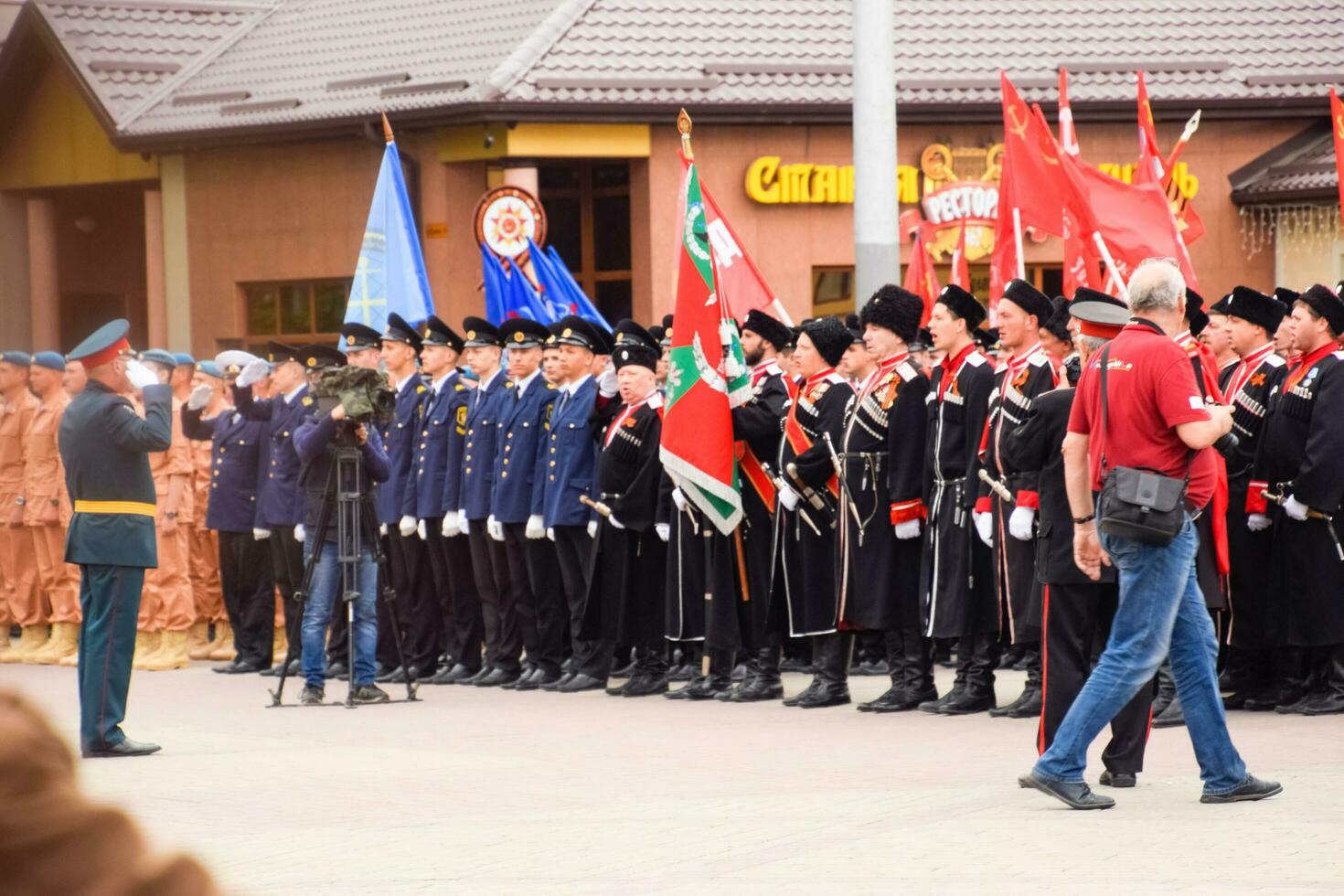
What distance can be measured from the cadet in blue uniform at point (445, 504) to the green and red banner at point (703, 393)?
2.21 m

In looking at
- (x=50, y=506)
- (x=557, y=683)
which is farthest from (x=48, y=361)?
(x=557, y=683)

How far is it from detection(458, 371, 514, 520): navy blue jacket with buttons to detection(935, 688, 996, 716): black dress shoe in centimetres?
364

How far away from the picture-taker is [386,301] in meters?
16.6

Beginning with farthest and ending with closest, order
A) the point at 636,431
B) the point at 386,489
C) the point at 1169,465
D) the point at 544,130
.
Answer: the point at 544,130
the point at 386,489
the point at 636,431
the point at 1169,465

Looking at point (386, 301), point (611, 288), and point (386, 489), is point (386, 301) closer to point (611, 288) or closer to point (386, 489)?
point (386, 489)

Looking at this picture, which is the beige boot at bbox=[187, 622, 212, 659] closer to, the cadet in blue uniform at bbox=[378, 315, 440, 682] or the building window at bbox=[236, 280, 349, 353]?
the cadet in blue uniform at bbox=[378, 315, 440, 682]

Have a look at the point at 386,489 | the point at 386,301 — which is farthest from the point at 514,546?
the point at 386,301

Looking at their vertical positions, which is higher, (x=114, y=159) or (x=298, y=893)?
(x=114, y=159)

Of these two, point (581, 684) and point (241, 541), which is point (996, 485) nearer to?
point (581, 684)

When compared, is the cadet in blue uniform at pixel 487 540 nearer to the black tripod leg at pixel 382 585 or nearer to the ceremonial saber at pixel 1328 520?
the black tripod leg at pixel 382 585

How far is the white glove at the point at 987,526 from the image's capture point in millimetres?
11016

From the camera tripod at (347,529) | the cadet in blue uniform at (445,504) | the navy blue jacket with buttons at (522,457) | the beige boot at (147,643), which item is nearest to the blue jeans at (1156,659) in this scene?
the camera tripod at (347,529)

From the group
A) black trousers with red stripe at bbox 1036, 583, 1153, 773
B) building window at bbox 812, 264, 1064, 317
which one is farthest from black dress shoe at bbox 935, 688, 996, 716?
building window at bbox 812, 264, 1064, 317

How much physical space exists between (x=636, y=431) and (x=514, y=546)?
1271mm
